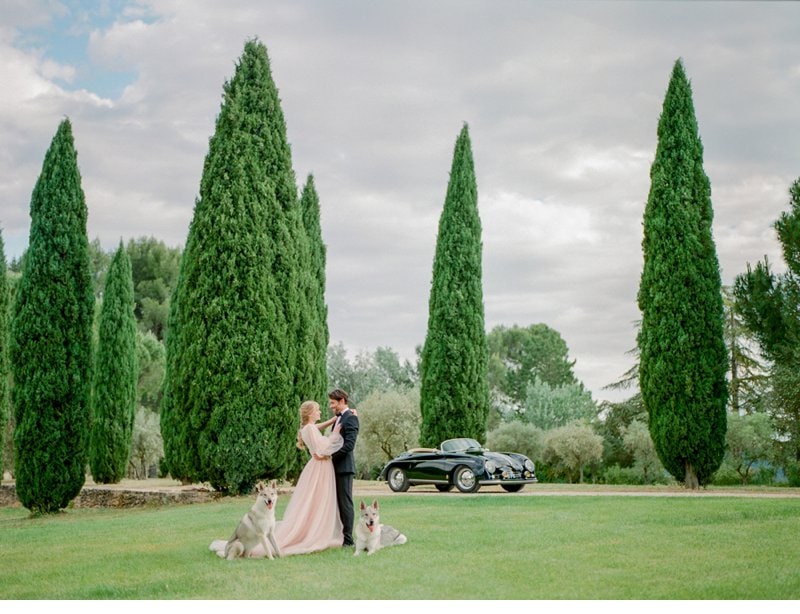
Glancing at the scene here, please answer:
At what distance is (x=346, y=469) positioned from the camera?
801 cm

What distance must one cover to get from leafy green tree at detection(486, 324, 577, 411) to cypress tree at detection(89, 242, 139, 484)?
24123 mm

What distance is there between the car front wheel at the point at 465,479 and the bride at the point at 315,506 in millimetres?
6920

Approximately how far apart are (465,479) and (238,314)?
16.6 ft

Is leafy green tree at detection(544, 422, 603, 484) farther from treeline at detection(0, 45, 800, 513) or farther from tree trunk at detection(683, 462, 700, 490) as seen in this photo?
tree trunk at detection(683, 462, 700, 490)

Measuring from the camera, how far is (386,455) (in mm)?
24156

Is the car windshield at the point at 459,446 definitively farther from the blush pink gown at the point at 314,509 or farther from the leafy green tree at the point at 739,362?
the leafy green tree at the point at 739,362

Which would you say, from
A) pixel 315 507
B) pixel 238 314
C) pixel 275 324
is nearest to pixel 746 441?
pixel 275 324

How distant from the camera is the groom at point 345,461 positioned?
7.90 metres

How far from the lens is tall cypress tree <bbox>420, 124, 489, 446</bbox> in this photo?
64.2 feet

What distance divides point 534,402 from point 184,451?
70.6ft

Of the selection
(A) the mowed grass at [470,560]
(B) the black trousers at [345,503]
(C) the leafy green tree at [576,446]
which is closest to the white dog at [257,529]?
(A) the mowed grass at [470,560]

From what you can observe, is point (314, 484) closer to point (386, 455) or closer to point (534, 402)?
point (386, 455)

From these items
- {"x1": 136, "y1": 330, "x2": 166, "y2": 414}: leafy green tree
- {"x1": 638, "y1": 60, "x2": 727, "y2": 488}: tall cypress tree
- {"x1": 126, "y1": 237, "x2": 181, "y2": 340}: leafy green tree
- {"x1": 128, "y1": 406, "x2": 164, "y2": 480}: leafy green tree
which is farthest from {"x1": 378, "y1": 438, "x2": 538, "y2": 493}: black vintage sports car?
{"x1": 126, "y1": 237, "x2": 181, "y2": 340}: leafy green tree
